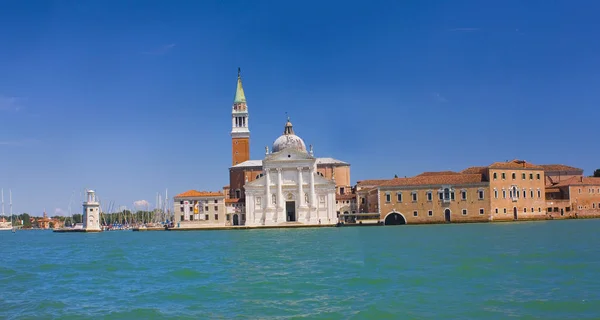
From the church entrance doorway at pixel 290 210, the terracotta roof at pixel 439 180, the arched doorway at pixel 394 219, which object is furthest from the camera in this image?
the church entrance doorway at pixel 290 210

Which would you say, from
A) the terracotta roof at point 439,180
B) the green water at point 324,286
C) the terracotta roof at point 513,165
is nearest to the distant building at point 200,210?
the terracotta roof at point 439,180

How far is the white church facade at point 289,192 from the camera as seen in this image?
57.5 m

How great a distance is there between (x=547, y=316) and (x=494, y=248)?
13526mm

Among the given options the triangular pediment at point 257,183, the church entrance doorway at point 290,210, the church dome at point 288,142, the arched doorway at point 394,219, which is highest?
the church dome at point 288,142

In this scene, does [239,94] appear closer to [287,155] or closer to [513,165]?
[287,155]

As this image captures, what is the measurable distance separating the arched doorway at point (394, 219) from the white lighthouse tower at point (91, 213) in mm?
32601

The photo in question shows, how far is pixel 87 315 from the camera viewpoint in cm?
1212

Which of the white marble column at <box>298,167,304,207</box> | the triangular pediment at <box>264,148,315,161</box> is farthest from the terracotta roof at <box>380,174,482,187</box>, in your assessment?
the triangular pediment at <box>264,148,315,161</box>

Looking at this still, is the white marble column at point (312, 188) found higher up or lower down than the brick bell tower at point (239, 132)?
lower down

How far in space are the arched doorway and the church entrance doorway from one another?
29.3 feet

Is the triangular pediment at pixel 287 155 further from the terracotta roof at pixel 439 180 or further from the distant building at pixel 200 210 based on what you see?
the terracotta roof at pixel 439 180

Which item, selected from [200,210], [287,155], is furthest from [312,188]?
[200,210]

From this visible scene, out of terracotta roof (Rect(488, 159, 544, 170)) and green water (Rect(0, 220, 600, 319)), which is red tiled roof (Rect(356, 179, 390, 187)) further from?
green water (Rect(0, 220, 600, 319))

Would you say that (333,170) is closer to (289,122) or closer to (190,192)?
(289,122)
